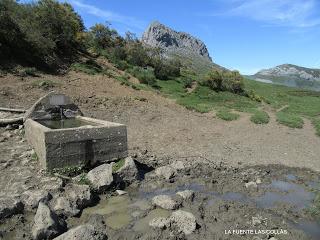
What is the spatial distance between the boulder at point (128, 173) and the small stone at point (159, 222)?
2944 millimetres

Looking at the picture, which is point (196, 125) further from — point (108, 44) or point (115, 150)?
point (108, 44)

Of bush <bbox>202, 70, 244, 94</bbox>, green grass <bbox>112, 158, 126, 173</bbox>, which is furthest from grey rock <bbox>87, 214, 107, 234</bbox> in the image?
bush <bbox>202, 70, 244, 94</bbox>

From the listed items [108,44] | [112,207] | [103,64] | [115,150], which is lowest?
[112,207]

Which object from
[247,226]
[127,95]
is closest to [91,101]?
[127,95]

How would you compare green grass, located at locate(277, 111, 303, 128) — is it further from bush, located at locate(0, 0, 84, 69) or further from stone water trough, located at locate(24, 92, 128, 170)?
bush, located at locate(0, 0, 84, 69)

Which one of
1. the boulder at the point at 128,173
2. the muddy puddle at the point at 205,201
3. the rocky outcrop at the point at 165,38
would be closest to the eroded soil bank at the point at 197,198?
the muddy puddle at the point at 205,201

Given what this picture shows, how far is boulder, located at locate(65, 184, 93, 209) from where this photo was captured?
9219 millimetres

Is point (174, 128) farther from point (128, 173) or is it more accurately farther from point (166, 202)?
point (166, 202)

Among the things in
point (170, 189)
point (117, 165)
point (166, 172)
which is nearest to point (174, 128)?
point (166, 172)

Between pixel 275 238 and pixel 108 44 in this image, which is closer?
pixel 275 238

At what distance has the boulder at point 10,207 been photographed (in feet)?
27.3

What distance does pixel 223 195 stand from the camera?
35.1 ft

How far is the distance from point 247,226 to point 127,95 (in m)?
17.1

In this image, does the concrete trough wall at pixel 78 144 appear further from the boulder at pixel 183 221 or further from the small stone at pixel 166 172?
Answer: the boulder at pixel 183 221
